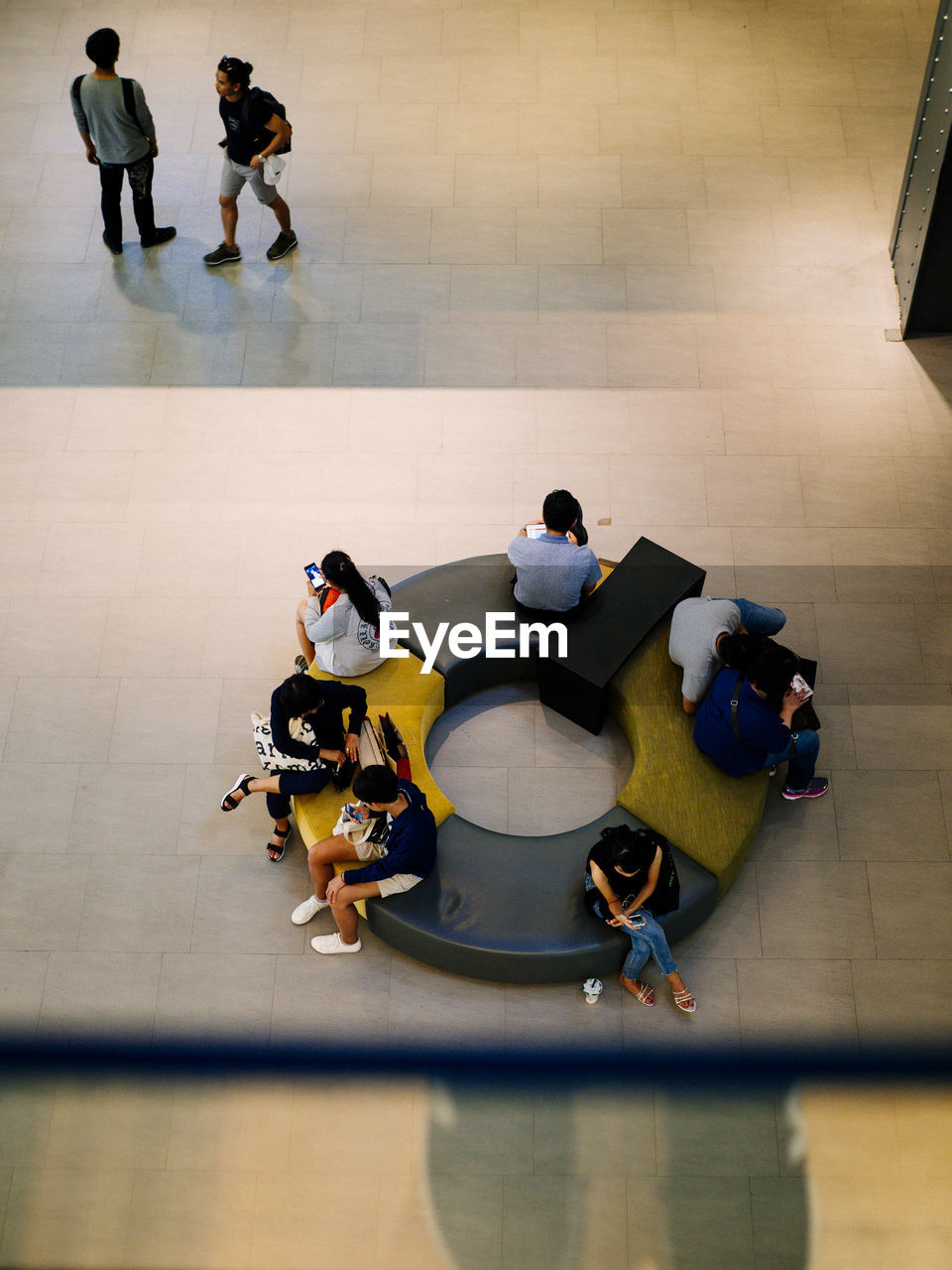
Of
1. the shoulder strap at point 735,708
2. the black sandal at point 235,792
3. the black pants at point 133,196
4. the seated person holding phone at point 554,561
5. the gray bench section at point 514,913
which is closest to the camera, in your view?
the gray bench section at point 514,913

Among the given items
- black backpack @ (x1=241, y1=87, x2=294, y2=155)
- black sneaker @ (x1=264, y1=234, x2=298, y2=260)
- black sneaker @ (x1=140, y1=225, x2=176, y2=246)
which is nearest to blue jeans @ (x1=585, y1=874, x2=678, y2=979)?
black sneaker @ (x1=264, y1=234, x2=298, y2=260)

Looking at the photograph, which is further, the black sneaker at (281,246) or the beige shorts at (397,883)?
the black sneaker at (281,246)

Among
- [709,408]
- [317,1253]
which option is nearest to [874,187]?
[709,408]

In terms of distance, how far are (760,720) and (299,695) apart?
2.06 metres

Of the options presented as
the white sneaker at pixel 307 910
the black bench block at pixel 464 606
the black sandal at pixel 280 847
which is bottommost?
the white sneaker at pixel 307 910

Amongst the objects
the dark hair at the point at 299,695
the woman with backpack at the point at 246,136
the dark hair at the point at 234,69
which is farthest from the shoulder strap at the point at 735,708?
the dark hair at the point at 234,69

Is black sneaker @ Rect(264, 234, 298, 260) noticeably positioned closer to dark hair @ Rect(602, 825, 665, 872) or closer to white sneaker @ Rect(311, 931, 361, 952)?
white sneaker @ Rect(311, 931, 361, 952)

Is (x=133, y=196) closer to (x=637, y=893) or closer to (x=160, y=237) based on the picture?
(x=160, y=237)

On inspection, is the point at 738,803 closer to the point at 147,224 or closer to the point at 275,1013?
the point at 275,1013

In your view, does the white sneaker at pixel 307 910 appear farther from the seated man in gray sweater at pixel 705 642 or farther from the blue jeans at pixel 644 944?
the seated man in gray sweater at pixel 705 642

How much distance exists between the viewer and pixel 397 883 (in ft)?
16.0

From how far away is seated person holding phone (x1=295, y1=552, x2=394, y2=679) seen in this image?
206 inches

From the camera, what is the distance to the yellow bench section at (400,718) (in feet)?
17.0

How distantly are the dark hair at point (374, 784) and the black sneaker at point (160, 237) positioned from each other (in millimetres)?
4957
